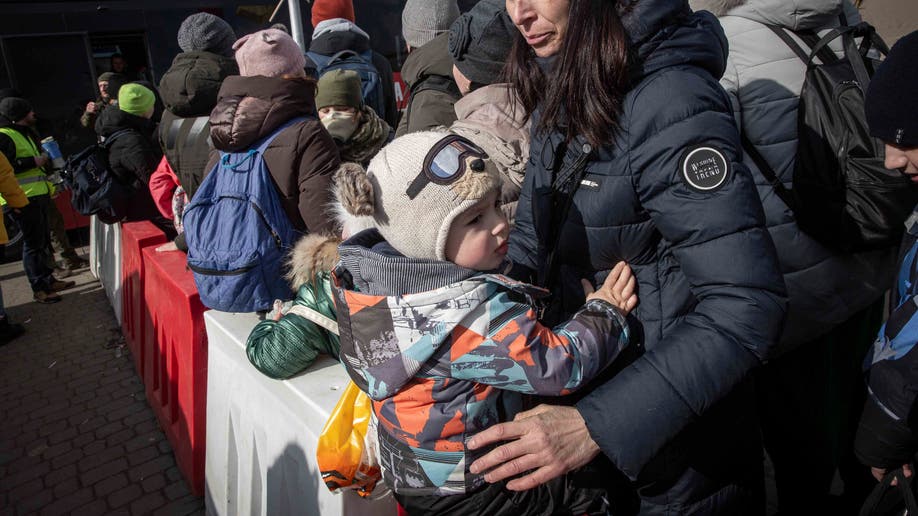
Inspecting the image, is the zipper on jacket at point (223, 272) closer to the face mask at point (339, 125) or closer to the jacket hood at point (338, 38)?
the face mask at point (339, 125)

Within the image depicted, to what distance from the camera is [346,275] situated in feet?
4.86

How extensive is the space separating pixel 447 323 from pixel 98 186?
17.9ft

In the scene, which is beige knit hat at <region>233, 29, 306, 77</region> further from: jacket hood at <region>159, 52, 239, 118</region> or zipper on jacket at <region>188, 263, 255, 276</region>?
zipper on jacket at <region>188, 263, 255, 276</region>

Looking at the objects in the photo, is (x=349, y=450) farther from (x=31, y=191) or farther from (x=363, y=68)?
(x=31, y=191)

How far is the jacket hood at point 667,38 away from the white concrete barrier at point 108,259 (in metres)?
5.63

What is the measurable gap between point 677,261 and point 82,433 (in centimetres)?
431

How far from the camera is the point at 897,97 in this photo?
1587mm

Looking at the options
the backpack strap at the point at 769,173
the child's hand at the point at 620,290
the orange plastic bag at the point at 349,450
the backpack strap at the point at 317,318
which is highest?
the backpack strap at the point at 769,173

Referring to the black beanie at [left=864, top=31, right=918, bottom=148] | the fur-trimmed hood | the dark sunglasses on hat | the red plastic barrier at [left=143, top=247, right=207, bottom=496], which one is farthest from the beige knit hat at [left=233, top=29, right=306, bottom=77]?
the black beanie at [left=864, top=31, right=918, bottom=148]

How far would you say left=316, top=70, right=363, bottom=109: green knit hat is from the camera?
11.7 feet

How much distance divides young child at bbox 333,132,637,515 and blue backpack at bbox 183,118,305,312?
50.6 inches

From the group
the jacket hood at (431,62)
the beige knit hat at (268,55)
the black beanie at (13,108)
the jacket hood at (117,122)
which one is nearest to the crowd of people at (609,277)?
the jacket hood at (431,62)

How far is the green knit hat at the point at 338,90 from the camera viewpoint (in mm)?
3557

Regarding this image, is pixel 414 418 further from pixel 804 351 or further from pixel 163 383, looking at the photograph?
pixel 163 383
